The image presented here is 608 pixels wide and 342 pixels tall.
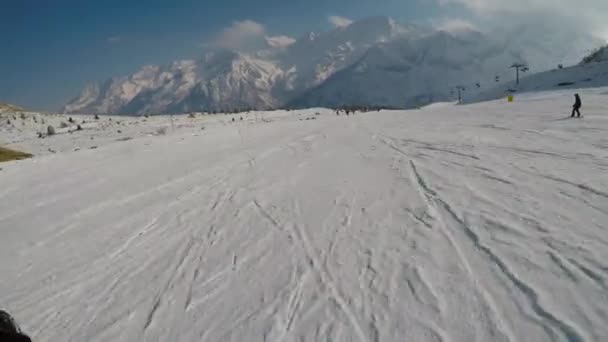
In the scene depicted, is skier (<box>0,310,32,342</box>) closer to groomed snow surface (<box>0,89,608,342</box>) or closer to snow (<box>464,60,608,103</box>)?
groomed snow surface (<box>0,89,608,342</box>)

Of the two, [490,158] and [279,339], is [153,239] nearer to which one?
[279,339]

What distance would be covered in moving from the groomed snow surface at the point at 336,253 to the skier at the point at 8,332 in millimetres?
858

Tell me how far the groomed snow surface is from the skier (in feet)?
2.81

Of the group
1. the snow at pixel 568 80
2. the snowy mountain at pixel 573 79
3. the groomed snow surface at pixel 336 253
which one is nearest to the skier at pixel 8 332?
the groomed snow surface at pixel 336 253

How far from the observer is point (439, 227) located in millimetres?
8180

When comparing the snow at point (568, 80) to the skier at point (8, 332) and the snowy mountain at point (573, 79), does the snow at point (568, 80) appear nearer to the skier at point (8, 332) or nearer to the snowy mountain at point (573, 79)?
the snowy mountain at point (573, 79)

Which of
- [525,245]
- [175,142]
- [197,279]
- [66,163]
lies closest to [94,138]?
[175,142]

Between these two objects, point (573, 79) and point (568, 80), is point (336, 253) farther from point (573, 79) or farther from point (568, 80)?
point (573, 79)

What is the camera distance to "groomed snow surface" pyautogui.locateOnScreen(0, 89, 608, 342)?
18.4 ft

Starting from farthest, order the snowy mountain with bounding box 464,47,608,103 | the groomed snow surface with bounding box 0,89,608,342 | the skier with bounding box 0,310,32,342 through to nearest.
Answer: the snowy mountain with bounding box 464,47,608,103 < the groomed snow surface with bounding box 0,89,608,342 < the skier with bounding box 0,310,32,342

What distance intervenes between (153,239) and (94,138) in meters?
42.5

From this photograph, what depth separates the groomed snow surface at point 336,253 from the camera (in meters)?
5.60

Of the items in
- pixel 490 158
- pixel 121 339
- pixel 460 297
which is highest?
pixel 490 158

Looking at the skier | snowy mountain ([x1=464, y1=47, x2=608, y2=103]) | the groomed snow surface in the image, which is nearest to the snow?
snowy mountain ([x1=464, y1=47, x2=608, y2=103])
